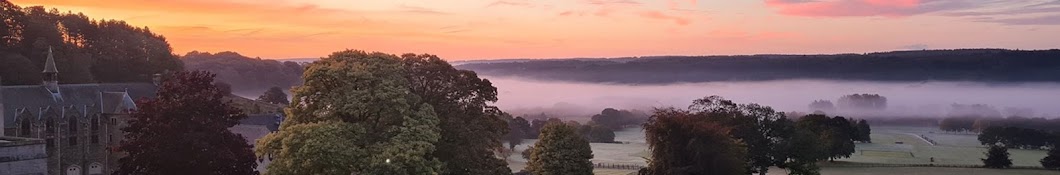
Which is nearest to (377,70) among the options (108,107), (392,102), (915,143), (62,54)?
(392,102)

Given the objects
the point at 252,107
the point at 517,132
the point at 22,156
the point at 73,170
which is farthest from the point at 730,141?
the point at 517,132

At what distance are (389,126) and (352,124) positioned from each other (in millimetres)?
1609

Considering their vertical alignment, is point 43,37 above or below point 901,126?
above

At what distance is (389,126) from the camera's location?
38.2m

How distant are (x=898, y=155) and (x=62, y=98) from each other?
3569 inches

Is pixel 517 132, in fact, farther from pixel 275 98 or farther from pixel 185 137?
pixel 185 137

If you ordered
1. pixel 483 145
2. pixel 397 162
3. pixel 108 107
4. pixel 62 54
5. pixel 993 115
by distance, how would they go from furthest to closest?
pixel 993 115 < pixel 62 54 < pixel 108 107 < pixel 483 145 < pixel 397 162

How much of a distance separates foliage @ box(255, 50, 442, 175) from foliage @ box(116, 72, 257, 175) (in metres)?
6.84

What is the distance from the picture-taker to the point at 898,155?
114750mm

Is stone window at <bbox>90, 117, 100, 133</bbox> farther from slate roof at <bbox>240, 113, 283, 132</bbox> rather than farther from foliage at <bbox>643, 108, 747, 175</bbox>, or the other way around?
foliage at <bbox>643, 108, 747, 175</bbox>

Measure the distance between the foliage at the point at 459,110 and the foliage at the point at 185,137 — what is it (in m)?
9.79

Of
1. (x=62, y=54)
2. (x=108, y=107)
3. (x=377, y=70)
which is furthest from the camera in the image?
(x=62, y=54)

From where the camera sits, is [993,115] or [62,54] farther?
[993,115]

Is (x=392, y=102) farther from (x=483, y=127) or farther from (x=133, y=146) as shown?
(x=133, y=146)
